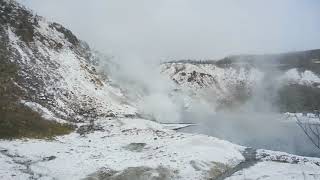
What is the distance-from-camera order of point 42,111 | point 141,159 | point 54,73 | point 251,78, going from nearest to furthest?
1. point 141,159
2. point 42,111
3. point 54,73
4. point 251,78

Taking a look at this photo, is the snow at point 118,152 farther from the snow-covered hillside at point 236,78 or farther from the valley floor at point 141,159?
the snow-covered hillside at point 236,78

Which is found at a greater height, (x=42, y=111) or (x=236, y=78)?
(x=236, y=78)

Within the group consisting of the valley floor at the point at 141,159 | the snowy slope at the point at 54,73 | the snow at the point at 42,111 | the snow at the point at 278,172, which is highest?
the snowy slope at the point at 54,73

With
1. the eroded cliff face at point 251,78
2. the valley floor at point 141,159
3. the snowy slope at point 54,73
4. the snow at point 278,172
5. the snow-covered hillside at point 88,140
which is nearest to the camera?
the valley floor at point 141,159

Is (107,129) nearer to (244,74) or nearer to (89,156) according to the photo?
(89,156)

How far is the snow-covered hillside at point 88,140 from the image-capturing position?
21.8 meters

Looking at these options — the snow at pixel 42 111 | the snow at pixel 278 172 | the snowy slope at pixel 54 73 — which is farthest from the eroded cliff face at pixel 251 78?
the snow at pixel 278 172

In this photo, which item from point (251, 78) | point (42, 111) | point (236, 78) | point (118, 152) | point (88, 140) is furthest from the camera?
point (251, 78)

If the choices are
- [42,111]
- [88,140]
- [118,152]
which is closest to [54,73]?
[42,111]

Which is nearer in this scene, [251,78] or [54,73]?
[54,73]

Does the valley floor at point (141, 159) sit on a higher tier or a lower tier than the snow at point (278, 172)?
higher

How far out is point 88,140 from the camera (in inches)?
1150

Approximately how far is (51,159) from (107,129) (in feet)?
35.1

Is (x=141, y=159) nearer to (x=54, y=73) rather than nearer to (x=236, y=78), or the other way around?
(x=54, y=73)
